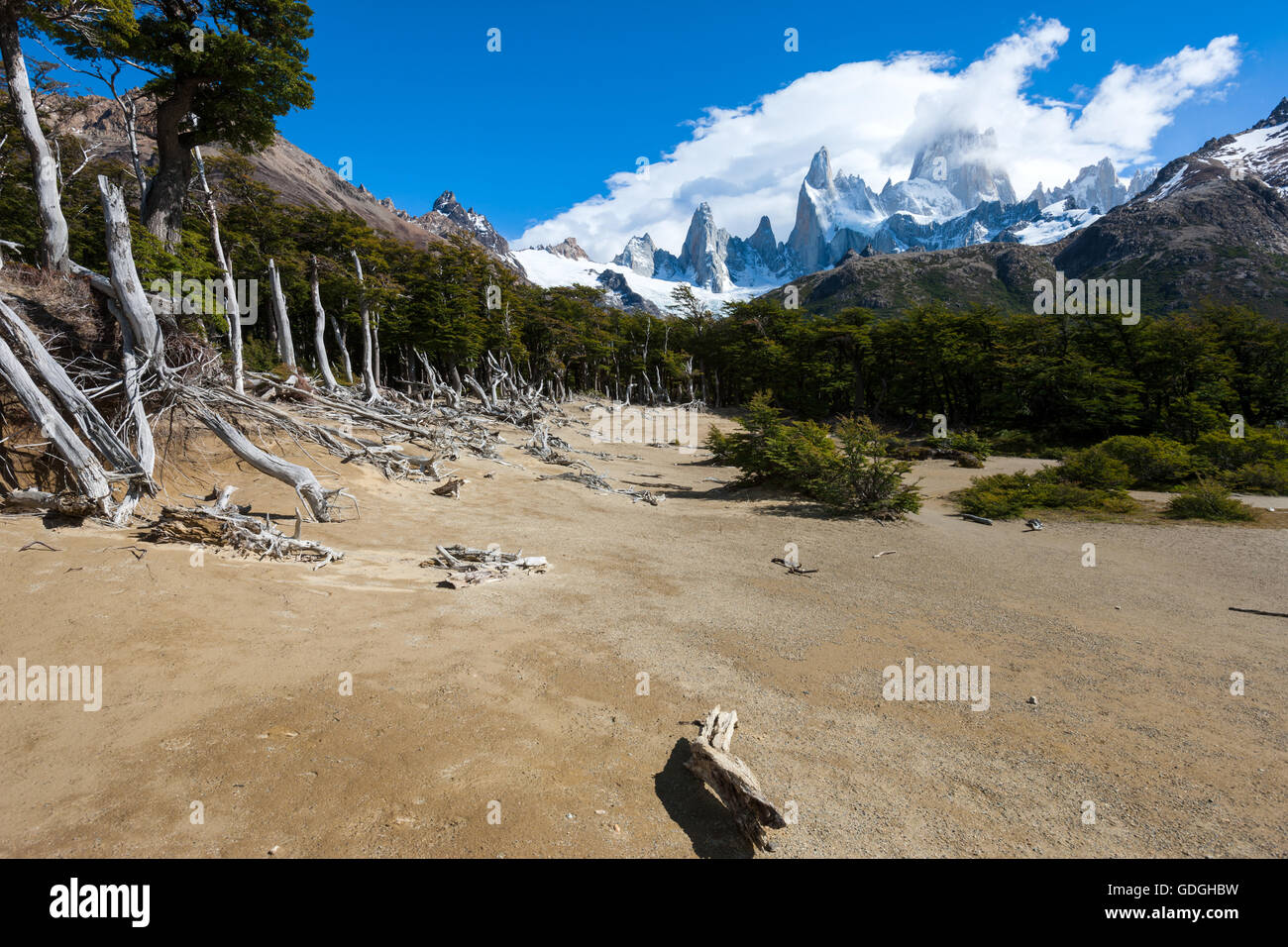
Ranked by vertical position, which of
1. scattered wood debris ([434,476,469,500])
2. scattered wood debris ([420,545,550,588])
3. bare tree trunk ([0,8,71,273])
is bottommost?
scattered wood debris ([420,545,550,588])

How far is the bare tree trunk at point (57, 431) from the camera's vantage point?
22.3 ft

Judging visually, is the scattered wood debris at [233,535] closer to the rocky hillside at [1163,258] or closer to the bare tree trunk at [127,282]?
the bare tree trunk at [127,282]

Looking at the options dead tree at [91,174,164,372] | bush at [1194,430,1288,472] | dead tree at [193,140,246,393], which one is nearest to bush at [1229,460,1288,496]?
bush at [1194,430,1288,472]

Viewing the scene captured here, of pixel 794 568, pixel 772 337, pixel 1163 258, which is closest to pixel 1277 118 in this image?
pixel 1163 258

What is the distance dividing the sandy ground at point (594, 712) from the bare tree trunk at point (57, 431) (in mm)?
1086

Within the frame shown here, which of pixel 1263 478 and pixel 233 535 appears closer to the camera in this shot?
pixel 233 535

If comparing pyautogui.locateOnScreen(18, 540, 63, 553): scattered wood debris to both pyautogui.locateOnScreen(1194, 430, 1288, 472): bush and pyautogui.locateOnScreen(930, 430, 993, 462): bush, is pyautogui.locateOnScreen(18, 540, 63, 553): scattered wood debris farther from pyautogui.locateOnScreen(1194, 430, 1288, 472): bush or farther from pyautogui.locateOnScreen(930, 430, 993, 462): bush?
pyautogui.locateOnScreen(930, 430, 993, 462): bush

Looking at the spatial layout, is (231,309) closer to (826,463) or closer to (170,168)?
(170,168)

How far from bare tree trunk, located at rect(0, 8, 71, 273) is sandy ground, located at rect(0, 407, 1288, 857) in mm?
4897

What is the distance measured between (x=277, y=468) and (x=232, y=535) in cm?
238

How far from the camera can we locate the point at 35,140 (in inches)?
345

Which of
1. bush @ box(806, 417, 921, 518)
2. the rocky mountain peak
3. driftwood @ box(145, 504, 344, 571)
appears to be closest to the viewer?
driftwood @ box(145, 504, 344, 571)

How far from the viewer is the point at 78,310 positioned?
8.77 m

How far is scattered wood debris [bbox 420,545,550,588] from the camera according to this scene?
7.34 m
